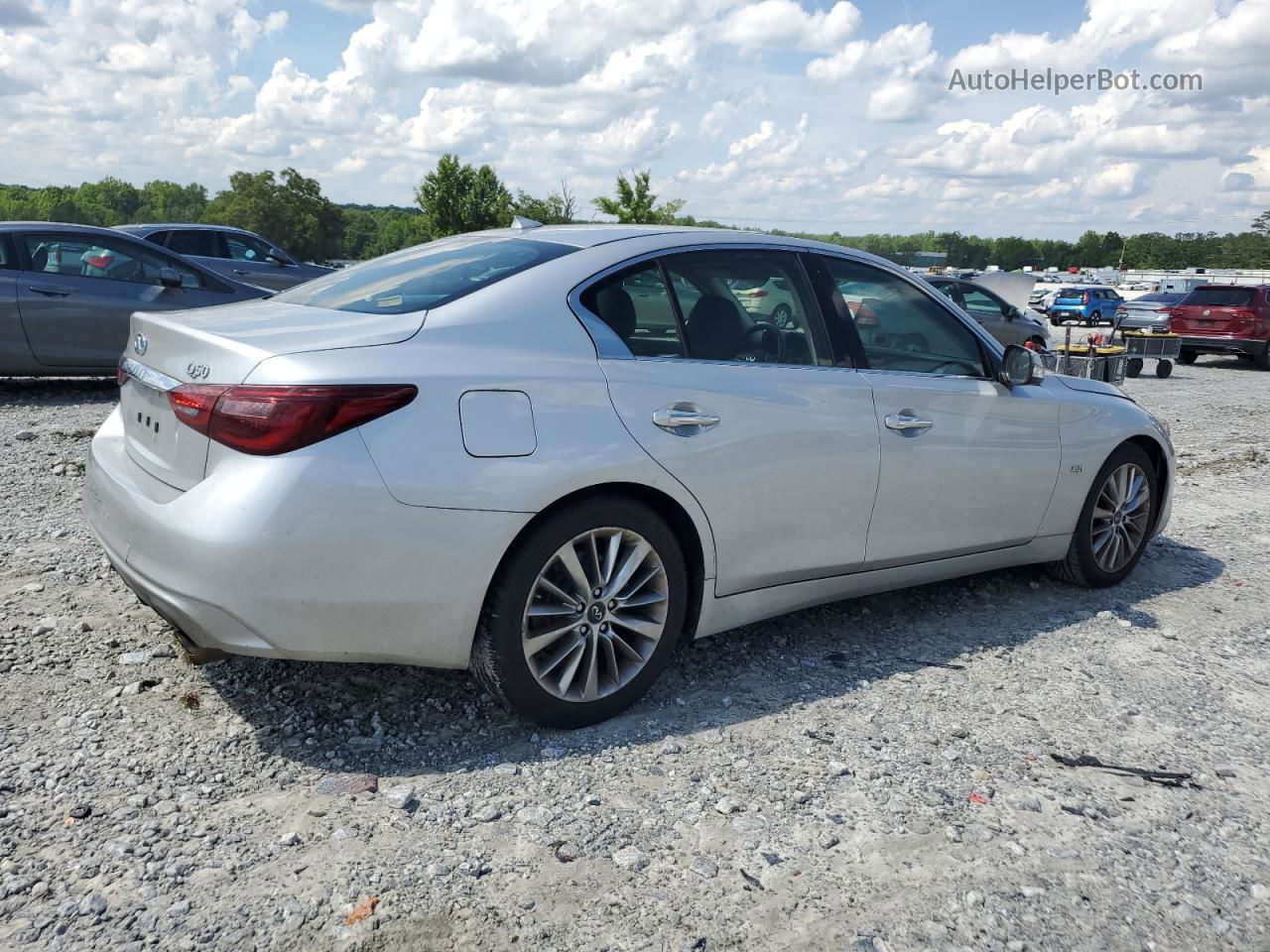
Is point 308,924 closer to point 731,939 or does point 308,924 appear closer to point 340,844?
point 340,844

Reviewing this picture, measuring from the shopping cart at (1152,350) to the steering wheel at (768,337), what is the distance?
54.6ft

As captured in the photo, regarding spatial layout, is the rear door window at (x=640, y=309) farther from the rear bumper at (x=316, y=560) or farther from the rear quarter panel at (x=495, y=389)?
the rear bumper at (x=316, y=560)

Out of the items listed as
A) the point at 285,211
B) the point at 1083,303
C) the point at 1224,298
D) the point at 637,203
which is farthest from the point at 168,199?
the point at 1224,298

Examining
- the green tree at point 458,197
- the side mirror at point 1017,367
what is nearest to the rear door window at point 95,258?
the side mirror at point 1017,367

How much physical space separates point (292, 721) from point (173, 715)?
0.38 m

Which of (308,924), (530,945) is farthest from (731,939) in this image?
(308,924)

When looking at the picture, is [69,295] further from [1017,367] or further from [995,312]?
[995,312]

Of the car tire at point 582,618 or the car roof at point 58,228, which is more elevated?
the car roof at point 58,228

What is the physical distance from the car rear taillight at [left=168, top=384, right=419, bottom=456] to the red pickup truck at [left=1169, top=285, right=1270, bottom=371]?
2201 centimetres

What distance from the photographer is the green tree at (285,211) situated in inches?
3745

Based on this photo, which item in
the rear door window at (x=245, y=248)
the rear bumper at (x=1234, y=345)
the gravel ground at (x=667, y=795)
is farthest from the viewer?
the rear bumper at (x=1234, y=345)

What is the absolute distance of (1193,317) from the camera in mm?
22047

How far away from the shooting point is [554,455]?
3336mm

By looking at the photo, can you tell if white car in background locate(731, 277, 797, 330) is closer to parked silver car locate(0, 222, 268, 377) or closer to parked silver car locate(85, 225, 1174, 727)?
parked silver car locate(85, 225, 1174, 727)
